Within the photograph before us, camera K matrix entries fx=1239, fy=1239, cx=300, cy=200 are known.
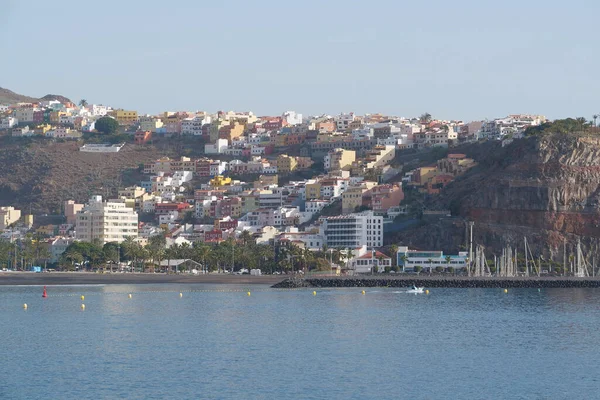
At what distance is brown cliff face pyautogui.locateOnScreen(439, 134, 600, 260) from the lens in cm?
14225

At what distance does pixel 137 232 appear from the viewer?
569ft

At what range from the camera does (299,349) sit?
6081 cm

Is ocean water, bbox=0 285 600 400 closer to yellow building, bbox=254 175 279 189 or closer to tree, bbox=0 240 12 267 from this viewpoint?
tree, bbox=0 240 12 267

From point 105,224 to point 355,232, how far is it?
35951 mm

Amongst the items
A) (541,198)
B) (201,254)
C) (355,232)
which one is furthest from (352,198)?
(541,198)

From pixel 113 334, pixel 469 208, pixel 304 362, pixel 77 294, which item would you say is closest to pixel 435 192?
pixel 469 208

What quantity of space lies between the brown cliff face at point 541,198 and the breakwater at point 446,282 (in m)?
17.6

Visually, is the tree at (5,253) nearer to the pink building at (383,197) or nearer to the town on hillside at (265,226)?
the town on hillside at (265,226)

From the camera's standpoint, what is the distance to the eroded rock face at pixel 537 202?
14225 cm

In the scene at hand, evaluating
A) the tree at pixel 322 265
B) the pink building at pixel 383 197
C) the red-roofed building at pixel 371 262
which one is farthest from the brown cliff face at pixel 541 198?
the tree at pixel 322 265

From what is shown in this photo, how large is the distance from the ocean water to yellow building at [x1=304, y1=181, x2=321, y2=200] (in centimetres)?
8109

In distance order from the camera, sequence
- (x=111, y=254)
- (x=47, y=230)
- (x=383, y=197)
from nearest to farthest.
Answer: (x=111, y=254) < (x=383, y=197) < (x=47, y=230)

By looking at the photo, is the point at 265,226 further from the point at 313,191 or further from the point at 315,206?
the point at 313,191

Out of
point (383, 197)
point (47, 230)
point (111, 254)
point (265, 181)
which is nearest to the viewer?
point (111, 254)
